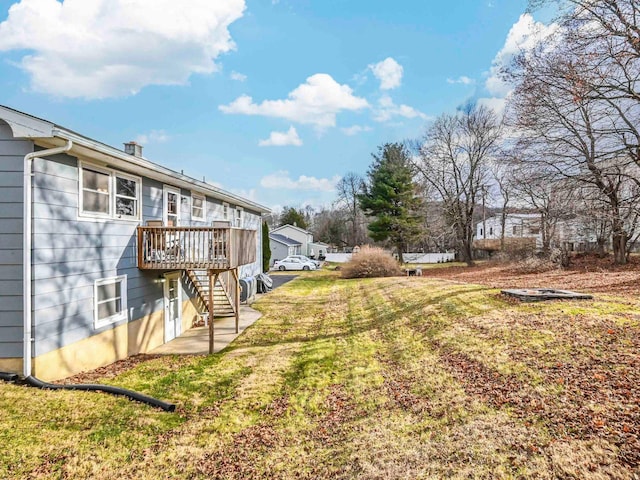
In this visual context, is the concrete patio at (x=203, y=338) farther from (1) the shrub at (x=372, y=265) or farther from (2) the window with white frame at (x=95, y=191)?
(1) the shrub at (x=372, y=265)

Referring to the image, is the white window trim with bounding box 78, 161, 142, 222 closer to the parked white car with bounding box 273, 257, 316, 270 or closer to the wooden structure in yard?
the wooden structure in yard

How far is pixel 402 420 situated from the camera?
4.64 meters

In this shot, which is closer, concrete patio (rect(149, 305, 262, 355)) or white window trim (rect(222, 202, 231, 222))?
concrete patio (rect(149, 305, 262, 355))

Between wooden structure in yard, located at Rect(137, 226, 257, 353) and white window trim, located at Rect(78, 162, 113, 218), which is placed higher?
white window trim, located at Rect(78, 162, 113, 218)

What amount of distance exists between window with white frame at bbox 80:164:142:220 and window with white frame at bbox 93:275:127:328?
4.83 ft

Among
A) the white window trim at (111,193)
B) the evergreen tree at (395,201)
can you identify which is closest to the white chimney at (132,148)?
the white window trim at (111,193)

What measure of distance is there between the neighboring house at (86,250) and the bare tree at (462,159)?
78.4ft

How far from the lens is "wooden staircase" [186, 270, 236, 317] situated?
11.7 meters

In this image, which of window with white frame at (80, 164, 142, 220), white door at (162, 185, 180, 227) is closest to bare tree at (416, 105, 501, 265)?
white door at (162, 185, 180, 227)

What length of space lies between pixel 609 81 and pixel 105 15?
1636 cm

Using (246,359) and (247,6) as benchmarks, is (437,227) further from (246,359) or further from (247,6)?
(246,359)

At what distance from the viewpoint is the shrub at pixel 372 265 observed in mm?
22750

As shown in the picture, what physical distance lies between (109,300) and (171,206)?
3.63 m

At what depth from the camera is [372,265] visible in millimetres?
22875
